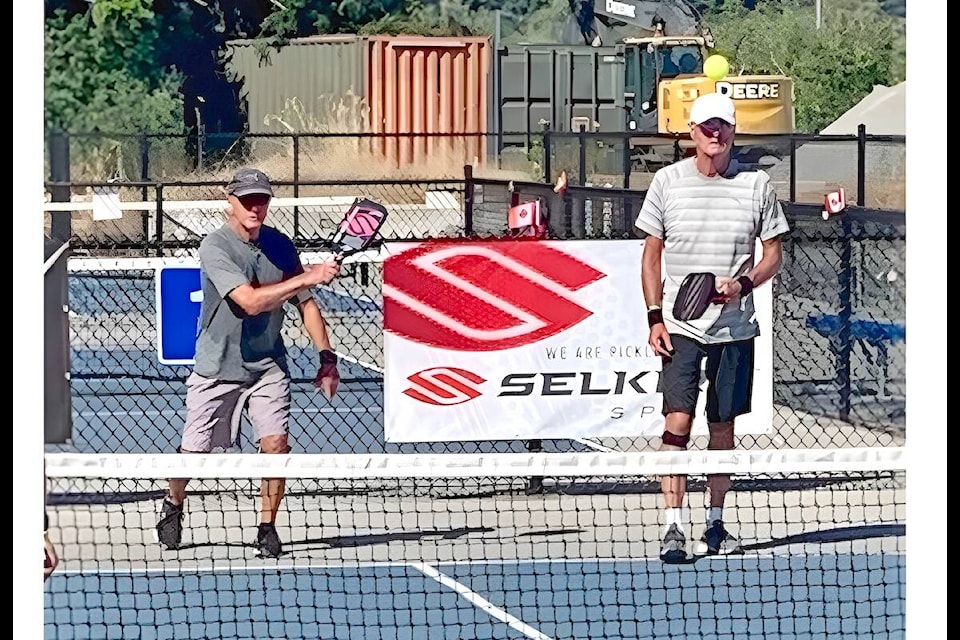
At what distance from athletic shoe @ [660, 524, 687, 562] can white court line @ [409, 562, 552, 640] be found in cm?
86

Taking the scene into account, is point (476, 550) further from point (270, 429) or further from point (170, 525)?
point (170, 525)

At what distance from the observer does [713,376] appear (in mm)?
7344

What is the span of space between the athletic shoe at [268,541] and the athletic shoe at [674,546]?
156 centimetres

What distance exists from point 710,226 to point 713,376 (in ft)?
2.11

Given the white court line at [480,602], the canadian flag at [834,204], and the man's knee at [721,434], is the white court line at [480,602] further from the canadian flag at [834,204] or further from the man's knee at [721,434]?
the canadian flag at [834,204]

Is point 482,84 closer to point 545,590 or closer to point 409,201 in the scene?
point 409,201

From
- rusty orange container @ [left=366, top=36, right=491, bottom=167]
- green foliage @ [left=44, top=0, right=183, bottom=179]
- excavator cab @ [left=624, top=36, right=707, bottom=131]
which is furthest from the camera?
rusty orange container @ [left=366, top=36, right=491, bottom=167]

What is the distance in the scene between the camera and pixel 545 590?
673cm

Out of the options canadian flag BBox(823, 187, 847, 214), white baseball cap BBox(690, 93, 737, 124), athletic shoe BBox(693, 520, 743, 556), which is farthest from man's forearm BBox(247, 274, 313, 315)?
canadian flag BBox(823, 187, 847, 214)

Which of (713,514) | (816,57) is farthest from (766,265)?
(816,57)

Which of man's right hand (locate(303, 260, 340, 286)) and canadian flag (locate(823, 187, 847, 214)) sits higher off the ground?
canadian flag (locate(823, 187, 847, 214))

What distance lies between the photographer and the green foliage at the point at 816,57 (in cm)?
2641

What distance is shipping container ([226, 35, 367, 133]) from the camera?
2522cm

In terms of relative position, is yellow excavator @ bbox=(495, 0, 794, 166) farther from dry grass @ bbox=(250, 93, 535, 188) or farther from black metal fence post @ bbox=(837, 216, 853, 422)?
black metal fence post @ bbox=(837, 216, 853, 422)
